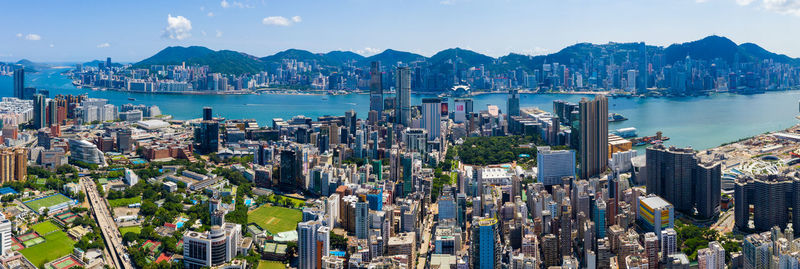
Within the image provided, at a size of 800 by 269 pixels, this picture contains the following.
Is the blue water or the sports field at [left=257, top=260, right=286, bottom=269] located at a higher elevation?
the blue water

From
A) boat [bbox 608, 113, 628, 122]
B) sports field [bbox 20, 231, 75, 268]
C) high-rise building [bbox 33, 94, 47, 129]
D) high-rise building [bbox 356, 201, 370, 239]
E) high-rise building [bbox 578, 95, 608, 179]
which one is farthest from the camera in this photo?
boat [bbox 608, 113, 628, 122]

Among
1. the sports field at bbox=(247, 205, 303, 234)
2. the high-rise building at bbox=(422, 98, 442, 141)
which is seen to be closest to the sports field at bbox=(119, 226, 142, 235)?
the sports field at bbox=(247, 205, 303, 234)

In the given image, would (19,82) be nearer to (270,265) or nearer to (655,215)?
(270,265)

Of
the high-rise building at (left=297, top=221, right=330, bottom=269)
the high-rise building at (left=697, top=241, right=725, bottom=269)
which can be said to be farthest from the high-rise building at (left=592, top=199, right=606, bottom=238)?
the high-rise building at (left=297, top=221, right=330, bottom=269)

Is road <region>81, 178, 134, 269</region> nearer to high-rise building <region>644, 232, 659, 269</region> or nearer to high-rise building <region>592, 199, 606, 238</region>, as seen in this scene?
high-rise building <region>592, 199, 606, 238</region>

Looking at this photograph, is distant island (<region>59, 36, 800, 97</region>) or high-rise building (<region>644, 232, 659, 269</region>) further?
distant island (<region>59, 36, 800, 97</region>)

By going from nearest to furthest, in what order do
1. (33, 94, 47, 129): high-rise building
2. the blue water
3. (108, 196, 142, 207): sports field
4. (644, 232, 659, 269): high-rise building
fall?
(644, 232, 659, 269): high-rise building
(108, 196, 142, 207): sports field
(33, 94, 47, 129): high-rise building
the blue water

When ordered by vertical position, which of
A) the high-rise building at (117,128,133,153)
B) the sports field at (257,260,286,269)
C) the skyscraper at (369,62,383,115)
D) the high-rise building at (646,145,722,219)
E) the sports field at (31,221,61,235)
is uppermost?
the skyscraper at (369,62,383,115)
